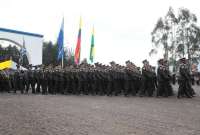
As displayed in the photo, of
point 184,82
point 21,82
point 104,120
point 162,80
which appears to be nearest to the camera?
point 104,120

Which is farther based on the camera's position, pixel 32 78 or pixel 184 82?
pixel 32 78

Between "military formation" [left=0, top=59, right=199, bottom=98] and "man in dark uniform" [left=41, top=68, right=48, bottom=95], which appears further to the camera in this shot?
"man in dark uniform" [left=41, top=68, right=48, bottom=95]

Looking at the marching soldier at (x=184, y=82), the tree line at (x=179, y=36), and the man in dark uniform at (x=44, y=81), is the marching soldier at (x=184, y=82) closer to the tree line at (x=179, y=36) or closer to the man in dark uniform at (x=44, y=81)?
the man in dark uniform at (x=44, y=81)

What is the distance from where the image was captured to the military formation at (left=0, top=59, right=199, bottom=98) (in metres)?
20.6

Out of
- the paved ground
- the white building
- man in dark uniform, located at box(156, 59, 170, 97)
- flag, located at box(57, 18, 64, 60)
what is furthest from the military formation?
the white building

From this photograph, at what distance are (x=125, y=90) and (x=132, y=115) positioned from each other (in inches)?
370

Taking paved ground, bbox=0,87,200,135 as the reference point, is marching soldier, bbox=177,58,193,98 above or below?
above

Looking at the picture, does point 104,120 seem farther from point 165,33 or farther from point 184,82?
point 165,33

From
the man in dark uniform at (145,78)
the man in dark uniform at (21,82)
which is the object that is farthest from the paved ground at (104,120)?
the man in dark uniform at (21,82)

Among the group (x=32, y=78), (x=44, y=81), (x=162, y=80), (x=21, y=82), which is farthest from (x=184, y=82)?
(x=21, y=82)

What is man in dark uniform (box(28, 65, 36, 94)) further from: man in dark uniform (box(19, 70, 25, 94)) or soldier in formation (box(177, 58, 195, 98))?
soldier in formation (box(177, 58, 195, 98))

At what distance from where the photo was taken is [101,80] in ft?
80.4

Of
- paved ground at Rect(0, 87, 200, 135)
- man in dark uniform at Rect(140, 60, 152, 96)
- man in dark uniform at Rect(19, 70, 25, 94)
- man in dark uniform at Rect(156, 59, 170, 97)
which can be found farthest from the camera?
man in dark uniform at Rect(19, 70, 25, 94)

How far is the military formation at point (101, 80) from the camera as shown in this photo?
20562 millimetres
